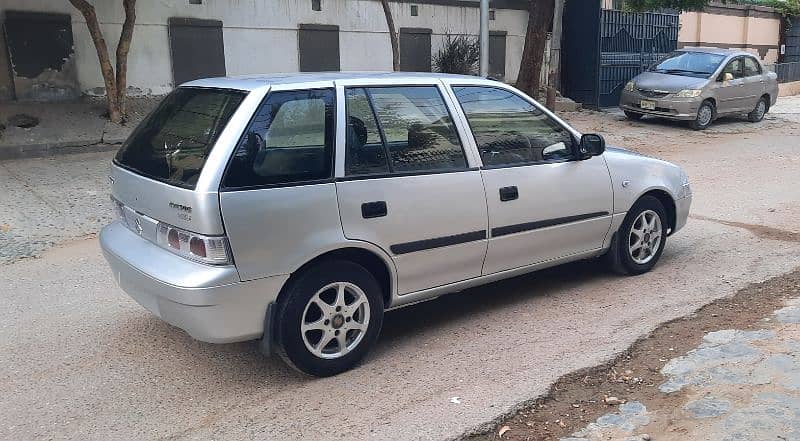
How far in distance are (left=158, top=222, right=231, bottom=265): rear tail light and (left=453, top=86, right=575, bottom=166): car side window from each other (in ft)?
6.17

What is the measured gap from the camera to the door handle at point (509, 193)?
4648 millimetres

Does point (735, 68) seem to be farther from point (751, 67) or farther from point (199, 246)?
point (199, 246)

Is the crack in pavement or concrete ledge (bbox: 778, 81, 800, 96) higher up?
concrete ledge (bbox: 778, 81, 800, 96)

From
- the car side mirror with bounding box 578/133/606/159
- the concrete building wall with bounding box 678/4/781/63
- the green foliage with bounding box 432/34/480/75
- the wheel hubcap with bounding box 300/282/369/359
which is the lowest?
the wheel hubcap with bounding box 300/282/369/359

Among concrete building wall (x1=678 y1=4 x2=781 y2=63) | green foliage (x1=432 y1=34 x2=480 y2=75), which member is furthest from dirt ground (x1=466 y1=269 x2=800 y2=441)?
concrete building wall (x1=678 y1=4 x2=781 y2=63)

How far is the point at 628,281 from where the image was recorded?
5.62 m

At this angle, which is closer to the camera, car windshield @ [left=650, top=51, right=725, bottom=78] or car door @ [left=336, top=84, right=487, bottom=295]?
car door @ [left=336, top=84, right=487, bottom=295]

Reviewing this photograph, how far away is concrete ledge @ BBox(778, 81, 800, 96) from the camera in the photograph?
24927mm

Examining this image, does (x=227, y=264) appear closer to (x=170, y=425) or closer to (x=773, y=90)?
(x=170, y=425)

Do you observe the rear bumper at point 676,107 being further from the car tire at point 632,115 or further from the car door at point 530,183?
the car door at point 530,183

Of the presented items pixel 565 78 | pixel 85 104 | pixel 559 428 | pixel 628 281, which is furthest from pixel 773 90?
pixel 559 428

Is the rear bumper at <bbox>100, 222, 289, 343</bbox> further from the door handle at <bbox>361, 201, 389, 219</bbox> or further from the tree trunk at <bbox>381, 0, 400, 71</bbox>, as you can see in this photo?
the tree trunk at <bbox>381, 0, 400, 71</bbox>

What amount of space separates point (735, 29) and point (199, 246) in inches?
992

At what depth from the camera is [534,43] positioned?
613 inches
